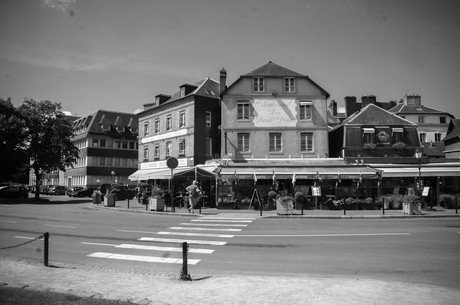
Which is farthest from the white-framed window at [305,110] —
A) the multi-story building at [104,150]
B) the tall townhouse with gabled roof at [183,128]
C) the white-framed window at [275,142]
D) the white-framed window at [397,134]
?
the multi-story building at [104,150]

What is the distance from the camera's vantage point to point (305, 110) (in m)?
30.9

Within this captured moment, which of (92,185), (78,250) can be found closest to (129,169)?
(92,185)

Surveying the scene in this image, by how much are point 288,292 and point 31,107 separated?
146 ft

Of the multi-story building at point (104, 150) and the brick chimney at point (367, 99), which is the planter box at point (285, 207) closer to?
the brick chimney at point (367, 99)

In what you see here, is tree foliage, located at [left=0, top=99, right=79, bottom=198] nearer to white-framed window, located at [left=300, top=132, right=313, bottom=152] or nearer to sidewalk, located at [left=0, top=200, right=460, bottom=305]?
white-framed window, located at [left=300, top=132, right=313, bottom=152]

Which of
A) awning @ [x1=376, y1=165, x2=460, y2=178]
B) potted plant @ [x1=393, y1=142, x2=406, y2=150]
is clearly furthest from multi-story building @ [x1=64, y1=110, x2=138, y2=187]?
awning @ [x1=376, y1=165, x2=460, y2=178]

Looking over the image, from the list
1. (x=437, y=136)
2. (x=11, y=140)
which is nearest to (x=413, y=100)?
(x=437, y=136)

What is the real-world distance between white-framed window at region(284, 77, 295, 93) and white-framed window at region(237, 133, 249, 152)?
5369mm

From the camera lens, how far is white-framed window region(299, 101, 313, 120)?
30859mm

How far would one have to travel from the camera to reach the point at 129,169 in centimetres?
6375

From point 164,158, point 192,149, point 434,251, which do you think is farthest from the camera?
point 164,158

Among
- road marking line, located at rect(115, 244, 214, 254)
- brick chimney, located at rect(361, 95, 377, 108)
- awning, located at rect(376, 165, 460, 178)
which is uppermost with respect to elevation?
brick chimney, located at rect(361, 95, 377, 108)

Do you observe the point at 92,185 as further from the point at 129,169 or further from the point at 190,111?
the point at 190,111

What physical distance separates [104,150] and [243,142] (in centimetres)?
3822
